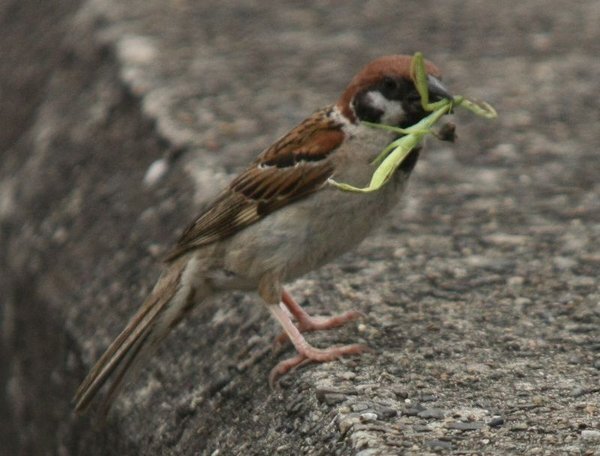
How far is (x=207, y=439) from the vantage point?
4020 mm

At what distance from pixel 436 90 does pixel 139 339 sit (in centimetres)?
118

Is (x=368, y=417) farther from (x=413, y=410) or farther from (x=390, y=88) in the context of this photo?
(x=390, y=88)

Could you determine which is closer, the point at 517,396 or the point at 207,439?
the point at 517,396

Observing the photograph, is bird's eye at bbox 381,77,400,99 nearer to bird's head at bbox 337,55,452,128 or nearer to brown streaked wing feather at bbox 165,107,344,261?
bird's head at bbox 337,55,452,128

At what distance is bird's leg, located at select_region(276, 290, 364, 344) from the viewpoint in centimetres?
427

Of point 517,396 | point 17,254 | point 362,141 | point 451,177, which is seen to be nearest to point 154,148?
point 17,254

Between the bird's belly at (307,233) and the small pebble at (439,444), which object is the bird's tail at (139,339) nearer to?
the bird's belly at (307,233)

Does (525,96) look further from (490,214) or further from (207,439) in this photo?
(207,439)

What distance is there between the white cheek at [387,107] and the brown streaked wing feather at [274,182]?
148 mm

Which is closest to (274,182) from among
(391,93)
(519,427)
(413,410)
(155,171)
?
(391,93)

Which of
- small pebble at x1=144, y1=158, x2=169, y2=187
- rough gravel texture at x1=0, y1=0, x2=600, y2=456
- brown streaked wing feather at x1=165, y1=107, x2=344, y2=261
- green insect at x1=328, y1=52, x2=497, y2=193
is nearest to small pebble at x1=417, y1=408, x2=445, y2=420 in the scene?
rough gravel texture at x1=0, y1=0, x2=600, y2=456

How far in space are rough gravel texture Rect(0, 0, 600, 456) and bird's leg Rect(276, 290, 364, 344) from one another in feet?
0.15

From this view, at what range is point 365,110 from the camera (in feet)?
13.6

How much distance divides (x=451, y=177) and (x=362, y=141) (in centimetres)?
147
